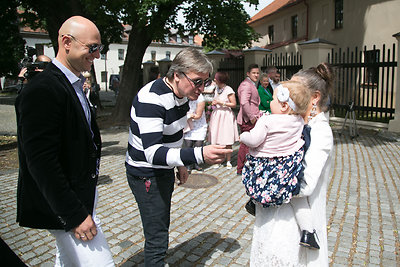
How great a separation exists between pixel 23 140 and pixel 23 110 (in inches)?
5.8

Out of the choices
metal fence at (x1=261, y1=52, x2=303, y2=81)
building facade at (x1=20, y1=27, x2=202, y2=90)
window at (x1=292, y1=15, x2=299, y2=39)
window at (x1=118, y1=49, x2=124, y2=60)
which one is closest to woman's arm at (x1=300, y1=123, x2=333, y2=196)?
metal fence at (x1=261, y1=52, x2=303, y2=81)

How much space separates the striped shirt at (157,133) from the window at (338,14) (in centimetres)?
2195

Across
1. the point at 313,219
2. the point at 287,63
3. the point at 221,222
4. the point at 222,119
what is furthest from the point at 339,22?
the point at 313,219

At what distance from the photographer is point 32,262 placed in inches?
134

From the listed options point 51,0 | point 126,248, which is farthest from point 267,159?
point 51,0

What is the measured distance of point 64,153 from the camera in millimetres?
1796

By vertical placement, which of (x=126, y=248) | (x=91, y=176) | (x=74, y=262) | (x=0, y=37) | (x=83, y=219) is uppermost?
(x=0, y=37)

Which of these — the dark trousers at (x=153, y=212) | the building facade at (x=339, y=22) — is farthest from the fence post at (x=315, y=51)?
the dark trousers at (x=153, y=212)

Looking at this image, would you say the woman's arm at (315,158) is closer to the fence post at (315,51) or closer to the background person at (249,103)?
the background person at (249,103)

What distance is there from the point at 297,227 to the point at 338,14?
74.3ft

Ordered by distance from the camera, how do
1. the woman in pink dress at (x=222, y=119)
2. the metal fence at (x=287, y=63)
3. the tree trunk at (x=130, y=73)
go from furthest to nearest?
the metal fence at (x=287, y=63), the tree trunk at (x=130, y=73), the woman in pink dress at (x=222, y=119)

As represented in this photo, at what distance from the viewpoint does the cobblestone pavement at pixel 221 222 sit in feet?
11.5

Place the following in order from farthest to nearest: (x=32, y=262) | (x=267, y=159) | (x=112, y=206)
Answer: (x=112, y=206) → (x=32, y=262) → (x=267, y=159)

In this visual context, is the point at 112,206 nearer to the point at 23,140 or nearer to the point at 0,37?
the point at 23,140
